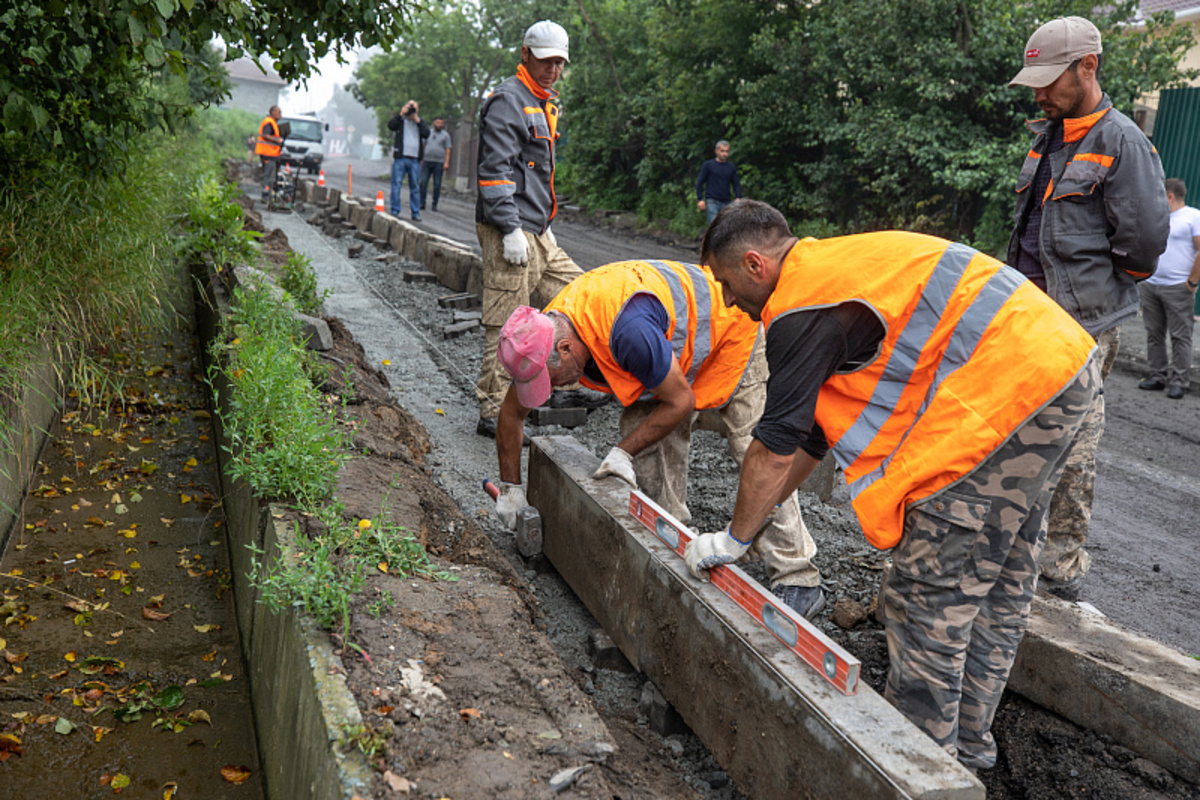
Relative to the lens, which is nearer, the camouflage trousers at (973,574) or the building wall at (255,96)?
the camouflage trousers at (973,574)

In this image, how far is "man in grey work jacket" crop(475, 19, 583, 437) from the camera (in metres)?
5.11

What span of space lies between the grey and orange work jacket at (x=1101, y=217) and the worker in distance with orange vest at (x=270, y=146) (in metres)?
16.4

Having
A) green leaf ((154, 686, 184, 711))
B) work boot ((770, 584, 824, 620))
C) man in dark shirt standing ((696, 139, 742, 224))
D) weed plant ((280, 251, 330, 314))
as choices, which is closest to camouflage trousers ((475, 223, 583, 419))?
weed plant ((280, 251, 330, 314))

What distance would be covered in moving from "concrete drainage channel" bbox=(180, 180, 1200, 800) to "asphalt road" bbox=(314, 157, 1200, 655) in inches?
43.1

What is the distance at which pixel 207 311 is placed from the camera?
671cm

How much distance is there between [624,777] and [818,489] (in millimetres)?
2661

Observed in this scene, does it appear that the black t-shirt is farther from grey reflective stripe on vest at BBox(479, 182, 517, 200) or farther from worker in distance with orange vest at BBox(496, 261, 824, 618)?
grey reflective stripe on vest at BBox(479, 182, 517, 200)

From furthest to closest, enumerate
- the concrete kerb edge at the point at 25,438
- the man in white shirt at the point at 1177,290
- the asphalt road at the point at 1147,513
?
the man in white shirt at the point at 1177,290 → the concrete kerb edge at the point at 25,438 → the asphalt road at the point at 1147,513

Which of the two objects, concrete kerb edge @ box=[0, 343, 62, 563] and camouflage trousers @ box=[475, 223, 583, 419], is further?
camouflage trousers @ box=[475, 223, 583, 419]

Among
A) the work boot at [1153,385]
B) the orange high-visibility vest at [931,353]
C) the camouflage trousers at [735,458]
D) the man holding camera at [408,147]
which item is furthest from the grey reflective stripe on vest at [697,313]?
the man holding camera at [408,147]

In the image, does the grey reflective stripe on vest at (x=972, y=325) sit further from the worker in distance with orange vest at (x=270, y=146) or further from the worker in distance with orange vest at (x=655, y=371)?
the worker in distance with orange vest at (x=270, y=146)

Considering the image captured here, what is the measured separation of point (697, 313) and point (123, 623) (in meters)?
2.64

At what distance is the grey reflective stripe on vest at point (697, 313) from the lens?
3.67 meters

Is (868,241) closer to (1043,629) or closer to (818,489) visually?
(1043,629)
